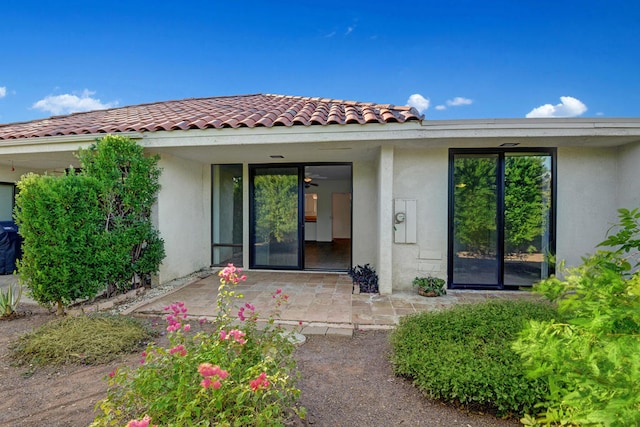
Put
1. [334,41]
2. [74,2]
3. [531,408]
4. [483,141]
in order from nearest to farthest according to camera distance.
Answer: [531,408] → [483,141] → [74,2] → [334,41]

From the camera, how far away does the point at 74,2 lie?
8969mm

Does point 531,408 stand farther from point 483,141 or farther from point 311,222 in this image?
point 311,222

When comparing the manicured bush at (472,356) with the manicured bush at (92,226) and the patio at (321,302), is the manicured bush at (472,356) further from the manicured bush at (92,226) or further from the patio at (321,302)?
the manicured bush at (92,226)

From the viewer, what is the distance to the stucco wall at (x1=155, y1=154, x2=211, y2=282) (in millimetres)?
6457

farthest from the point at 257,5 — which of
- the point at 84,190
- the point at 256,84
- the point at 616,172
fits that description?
the point at 616,172

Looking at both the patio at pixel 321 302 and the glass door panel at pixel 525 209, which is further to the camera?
A: the glass door panel at pixel 525 209

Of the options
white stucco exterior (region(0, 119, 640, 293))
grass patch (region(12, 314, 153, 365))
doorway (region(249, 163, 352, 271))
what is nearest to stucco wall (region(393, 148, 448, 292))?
white stucco exterior (region(0, 119, 640, 293))

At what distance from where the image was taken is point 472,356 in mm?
2742

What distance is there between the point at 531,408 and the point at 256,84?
1578 centimetres

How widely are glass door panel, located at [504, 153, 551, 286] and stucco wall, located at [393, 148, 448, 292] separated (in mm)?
1218

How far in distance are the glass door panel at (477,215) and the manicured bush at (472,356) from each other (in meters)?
2.52

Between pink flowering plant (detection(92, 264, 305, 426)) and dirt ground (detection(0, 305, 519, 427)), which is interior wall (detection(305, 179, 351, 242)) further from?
pink flowering plant (detection(92, 264, 305, 426))

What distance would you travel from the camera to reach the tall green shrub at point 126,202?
209 inches

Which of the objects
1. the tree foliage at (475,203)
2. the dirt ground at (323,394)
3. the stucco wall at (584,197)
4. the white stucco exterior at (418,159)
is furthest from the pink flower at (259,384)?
the stucco wall at (584,197)
